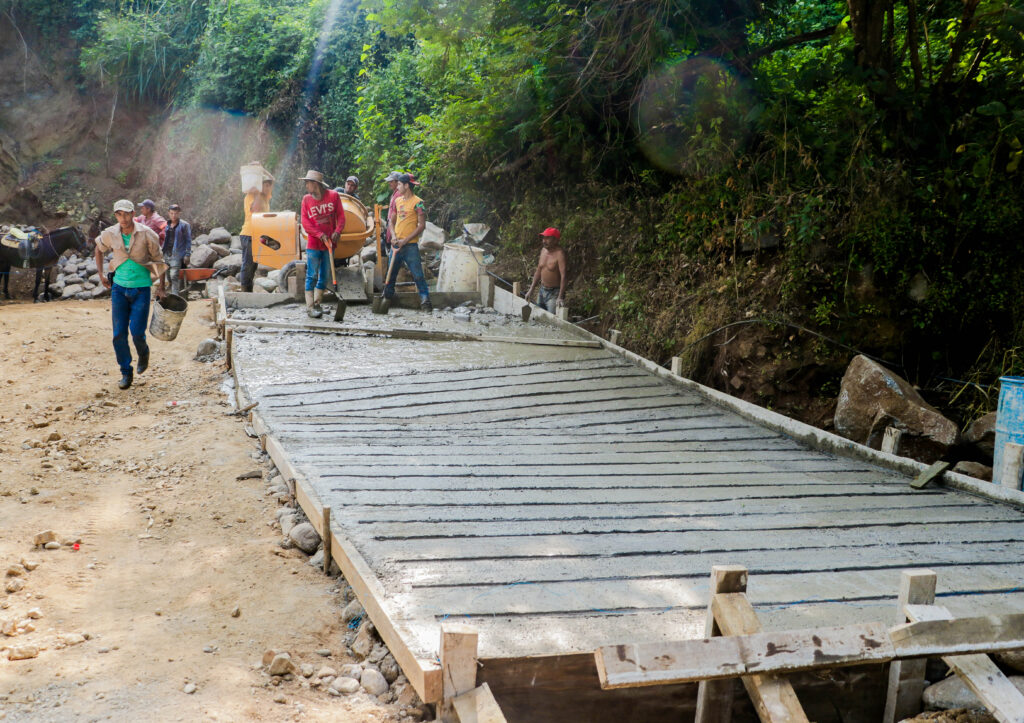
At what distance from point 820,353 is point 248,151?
1774 centimetres

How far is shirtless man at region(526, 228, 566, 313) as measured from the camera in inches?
415

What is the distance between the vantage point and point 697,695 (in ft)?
9.46

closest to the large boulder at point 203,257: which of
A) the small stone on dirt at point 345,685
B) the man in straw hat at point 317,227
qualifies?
the man in straw hat at point 317,227

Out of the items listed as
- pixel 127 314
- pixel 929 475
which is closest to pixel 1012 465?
pixel 929 475

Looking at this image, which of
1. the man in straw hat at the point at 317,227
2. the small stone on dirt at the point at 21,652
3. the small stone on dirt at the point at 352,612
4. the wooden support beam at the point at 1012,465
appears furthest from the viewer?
the man in straw hat at the point at 317,227

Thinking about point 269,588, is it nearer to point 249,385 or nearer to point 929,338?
point 249,385

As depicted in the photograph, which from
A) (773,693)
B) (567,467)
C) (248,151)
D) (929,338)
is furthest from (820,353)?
(248,151)

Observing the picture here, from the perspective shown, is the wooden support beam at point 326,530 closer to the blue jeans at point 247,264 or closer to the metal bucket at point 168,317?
the metal bucket at point 168,317

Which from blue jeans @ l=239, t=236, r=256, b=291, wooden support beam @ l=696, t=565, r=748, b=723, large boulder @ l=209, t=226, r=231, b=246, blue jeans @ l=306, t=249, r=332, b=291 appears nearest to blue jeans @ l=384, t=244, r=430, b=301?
blue jeans @ l=306, t=249, r=332, b=291

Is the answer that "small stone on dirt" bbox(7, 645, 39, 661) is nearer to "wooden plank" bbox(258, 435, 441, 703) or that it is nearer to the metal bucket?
"wooden plank" bbox(258, 435, 441, 703)

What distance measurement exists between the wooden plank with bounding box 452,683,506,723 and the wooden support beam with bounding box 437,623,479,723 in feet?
0.06

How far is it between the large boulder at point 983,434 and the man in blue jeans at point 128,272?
754 cm

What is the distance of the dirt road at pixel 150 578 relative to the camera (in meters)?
2.96

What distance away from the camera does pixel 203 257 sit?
1686 cm
